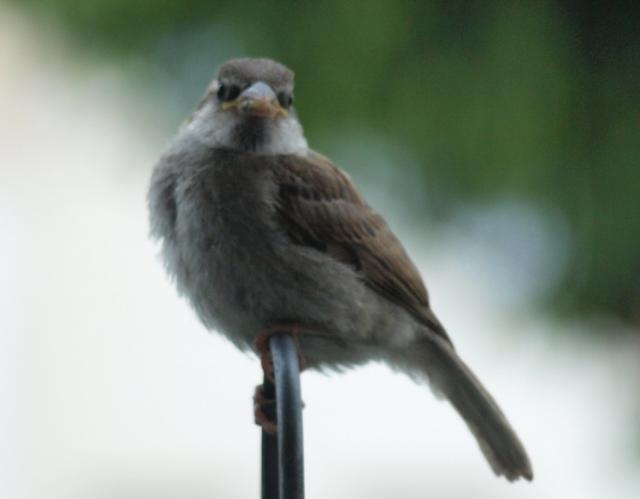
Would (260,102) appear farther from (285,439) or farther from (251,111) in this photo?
(285,439)

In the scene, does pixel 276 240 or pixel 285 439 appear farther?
pixel 276 240

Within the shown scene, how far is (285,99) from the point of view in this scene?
306cm

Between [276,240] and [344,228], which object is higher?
[344,228]

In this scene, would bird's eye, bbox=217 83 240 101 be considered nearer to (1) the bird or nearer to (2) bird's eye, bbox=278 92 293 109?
(1) the bird

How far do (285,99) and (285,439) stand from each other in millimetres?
1166

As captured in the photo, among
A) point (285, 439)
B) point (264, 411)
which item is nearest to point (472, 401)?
point (264, 411)

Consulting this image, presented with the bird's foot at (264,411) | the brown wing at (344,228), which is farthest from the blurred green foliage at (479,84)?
the bird's foot at (264,411)

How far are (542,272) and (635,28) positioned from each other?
0.57m

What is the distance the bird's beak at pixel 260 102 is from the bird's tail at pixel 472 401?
2.71 feet

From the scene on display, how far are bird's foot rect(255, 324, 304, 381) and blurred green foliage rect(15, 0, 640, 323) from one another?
0.41 metres

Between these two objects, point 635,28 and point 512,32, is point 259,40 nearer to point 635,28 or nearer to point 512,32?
point 512,32

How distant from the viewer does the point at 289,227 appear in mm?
3203

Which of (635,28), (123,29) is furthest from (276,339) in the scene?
(635,28)

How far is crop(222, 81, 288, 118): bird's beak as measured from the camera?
3.03 m
